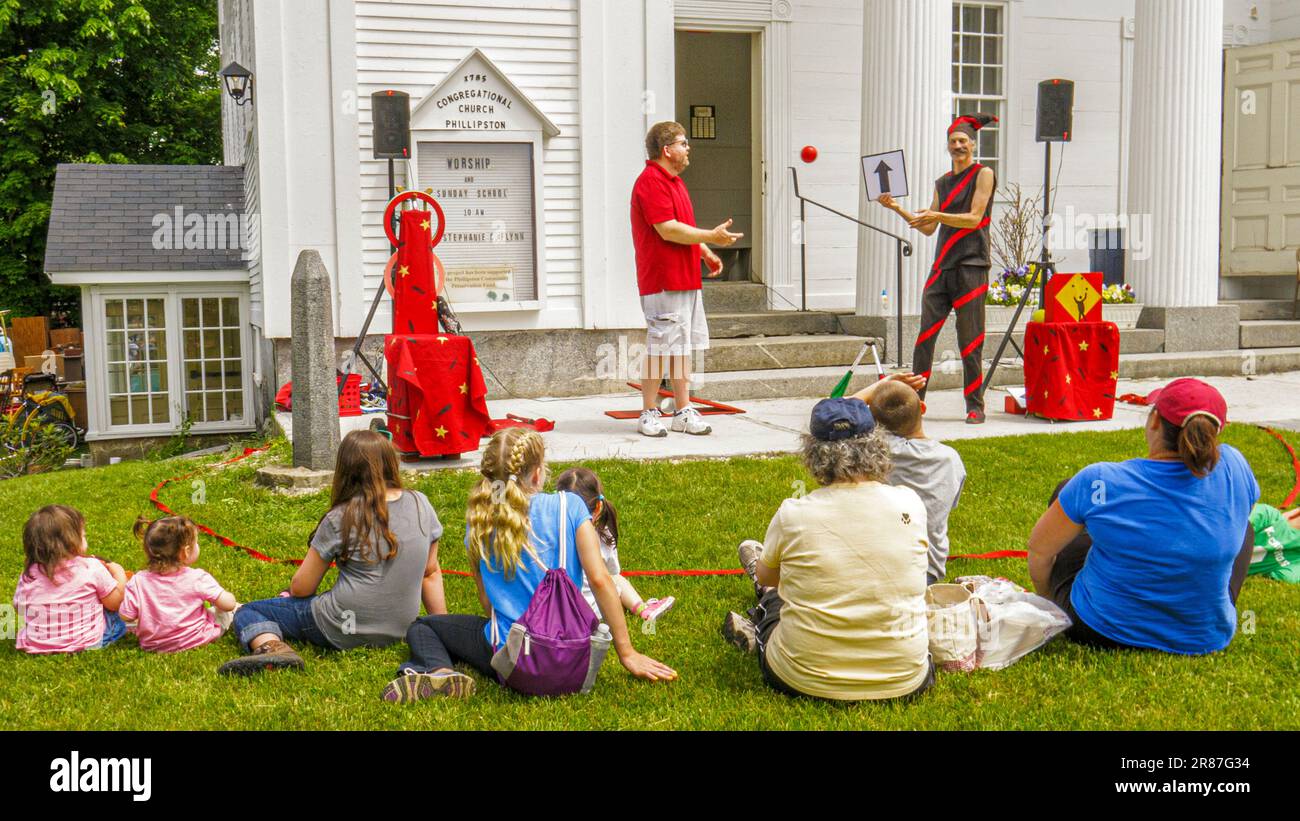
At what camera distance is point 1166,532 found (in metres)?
3.83

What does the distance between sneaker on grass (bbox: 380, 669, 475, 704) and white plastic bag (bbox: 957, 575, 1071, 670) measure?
5.46ft

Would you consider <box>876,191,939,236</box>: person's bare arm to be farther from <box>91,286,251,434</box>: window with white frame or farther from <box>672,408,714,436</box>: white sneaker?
<box>91,286,251,434</box>: window with white frame

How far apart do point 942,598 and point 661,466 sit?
322 cm

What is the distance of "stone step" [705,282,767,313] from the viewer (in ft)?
41.3

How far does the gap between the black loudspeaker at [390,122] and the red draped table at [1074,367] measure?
482 cm

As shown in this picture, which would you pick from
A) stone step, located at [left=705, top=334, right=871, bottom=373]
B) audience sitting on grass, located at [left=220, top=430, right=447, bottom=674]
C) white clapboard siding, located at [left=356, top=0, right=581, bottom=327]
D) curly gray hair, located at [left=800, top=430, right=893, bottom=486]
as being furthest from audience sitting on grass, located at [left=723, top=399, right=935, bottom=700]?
stone step, located at [left=705, top=334, right=871, bottom=373]

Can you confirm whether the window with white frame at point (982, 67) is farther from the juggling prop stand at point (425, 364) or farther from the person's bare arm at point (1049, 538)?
the person's bare arm at point (1049, 538)

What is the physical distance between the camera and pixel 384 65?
976cm

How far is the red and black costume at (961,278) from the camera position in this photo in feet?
27.2

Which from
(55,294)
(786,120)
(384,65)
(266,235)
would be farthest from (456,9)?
(55,294)

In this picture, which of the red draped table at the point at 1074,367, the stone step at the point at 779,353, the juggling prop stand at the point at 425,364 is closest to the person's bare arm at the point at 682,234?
the juggling prop stand at the point at 425,364

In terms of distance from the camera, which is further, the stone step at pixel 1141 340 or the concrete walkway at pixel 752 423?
the stone step at pixel 1141 340

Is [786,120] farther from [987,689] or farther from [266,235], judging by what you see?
[987,689]

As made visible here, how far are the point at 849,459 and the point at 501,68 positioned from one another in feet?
23.8
